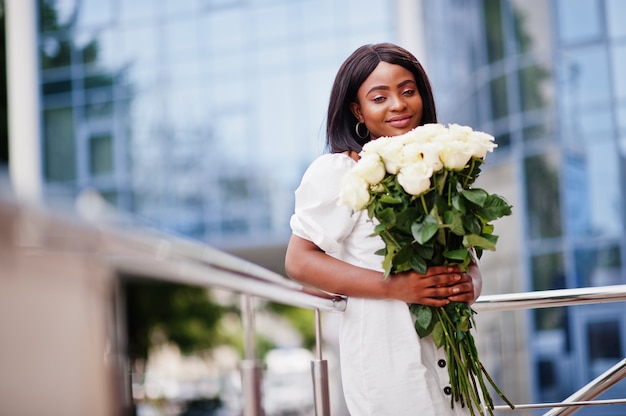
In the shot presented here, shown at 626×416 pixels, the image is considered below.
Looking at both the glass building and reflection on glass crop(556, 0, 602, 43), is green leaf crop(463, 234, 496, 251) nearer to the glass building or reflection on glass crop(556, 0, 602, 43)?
the glass building

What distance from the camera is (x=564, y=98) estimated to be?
11336 millimetres

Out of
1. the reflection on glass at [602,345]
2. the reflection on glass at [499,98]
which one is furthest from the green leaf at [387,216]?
the reflection on glass at [499,98]

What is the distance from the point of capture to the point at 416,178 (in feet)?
7.22

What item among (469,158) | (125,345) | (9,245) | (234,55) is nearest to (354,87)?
(469,158)

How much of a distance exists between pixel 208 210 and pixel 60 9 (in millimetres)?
5251

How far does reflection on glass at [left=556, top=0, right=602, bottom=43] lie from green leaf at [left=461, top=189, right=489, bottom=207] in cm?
936

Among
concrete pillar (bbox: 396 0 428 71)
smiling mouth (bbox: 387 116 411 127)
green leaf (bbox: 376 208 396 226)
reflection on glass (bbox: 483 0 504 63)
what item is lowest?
green leaf (bbox: 376 208 396 226)

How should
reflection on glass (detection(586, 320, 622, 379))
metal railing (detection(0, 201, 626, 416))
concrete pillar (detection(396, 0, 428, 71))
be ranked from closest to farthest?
metal railing (detection(0, 201, 626, 416)), reflection on glass (detection(586, 320, 622, 379)), concrete pillar (detection(396, 0, 428, 71))

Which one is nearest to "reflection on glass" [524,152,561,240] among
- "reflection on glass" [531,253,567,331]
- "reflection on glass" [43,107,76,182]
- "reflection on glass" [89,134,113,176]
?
"reflection on glass" [531,253,567,331]

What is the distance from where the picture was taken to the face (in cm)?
261

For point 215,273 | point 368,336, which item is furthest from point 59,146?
point 215,273

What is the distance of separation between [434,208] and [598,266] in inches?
367

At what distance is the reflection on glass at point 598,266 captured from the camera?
10922mm

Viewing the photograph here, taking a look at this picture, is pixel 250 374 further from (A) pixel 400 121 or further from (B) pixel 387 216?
(A) pixel 400 121
